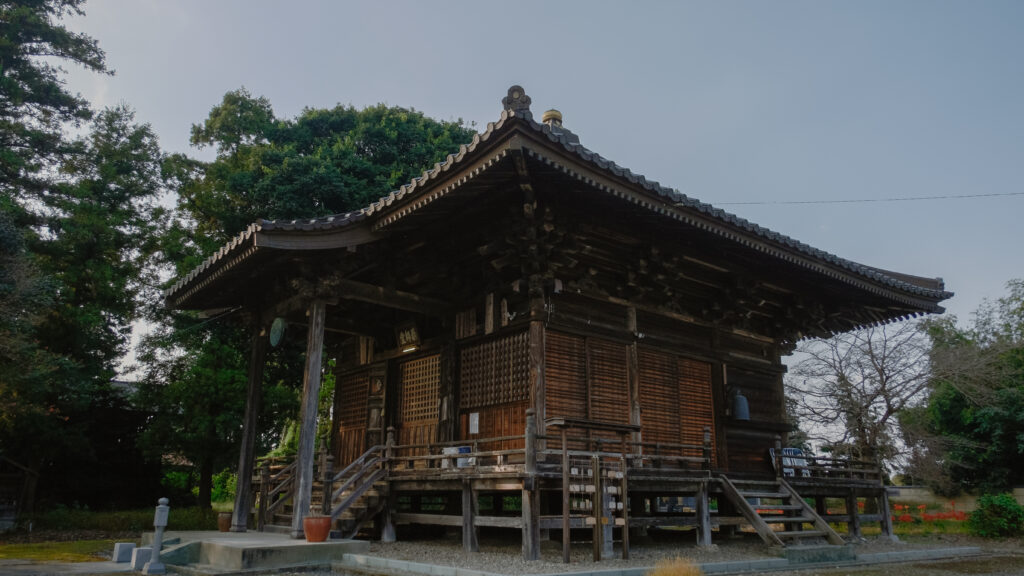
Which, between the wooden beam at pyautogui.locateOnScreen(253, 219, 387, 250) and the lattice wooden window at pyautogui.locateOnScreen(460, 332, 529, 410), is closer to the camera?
the wooden beam at pyautogui.locateOnScreen(253, 219, 387, 250)

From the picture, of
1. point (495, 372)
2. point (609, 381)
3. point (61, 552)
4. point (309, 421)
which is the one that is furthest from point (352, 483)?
point (61, 552)

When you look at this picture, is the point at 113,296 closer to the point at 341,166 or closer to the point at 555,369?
the point at 341,166

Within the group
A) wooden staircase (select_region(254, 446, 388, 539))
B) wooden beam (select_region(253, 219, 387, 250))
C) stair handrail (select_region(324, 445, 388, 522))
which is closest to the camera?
wooden beam (select_region(253, 219, 387, 250))

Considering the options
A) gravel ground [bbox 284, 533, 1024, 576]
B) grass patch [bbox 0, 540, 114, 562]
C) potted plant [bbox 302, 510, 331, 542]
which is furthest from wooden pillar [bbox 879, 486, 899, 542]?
grass patch [bbox 0, 540, 114, 562]

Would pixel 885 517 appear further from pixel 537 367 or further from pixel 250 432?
pixel 250 432

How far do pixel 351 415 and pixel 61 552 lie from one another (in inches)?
224

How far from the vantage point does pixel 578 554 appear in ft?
31.2

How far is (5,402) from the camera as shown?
15.2m

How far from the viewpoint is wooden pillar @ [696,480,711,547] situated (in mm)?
10586

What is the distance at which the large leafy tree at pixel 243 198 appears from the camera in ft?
63.0

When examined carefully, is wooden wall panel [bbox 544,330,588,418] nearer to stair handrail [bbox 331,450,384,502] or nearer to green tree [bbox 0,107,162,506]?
stair handrail [bbox 331,450,384,502]

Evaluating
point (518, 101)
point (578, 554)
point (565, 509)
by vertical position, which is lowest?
point (578, 554)

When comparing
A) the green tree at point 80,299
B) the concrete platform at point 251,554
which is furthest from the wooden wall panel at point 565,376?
the green tree at point 80,299

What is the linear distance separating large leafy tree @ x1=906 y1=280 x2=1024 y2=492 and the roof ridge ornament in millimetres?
18678
